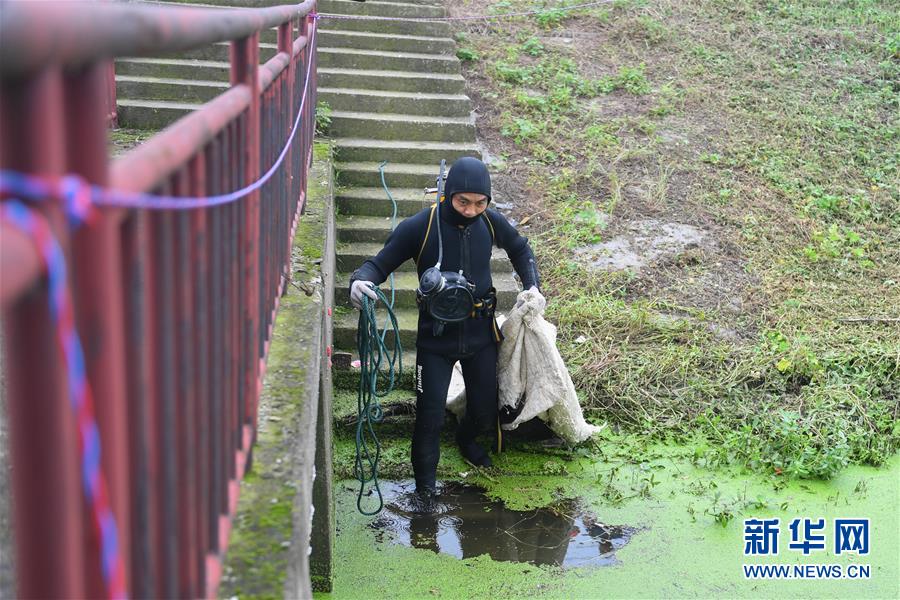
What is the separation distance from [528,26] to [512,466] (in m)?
6.72

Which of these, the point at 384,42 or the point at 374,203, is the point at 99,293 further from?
the point at 384,42

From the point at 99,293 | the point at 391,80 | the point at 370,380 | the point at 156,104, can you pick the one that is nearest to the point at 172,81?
the point at 156,104

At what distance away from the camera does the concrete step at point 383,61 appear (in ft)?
27.3

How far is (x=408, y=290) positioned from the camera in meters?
6.43

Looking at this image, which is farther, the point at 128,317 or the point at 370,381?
the point at 370,381

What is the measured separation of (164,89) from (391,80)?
1.94m

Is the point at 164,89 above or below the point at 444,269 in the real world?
above

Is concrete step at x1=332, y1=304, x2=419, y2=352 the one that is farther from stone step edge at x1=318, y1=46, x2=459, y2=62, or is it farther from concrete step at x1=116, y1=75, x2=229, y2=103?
stone step edge at x1=318, y1=46, x2=459, y2=62

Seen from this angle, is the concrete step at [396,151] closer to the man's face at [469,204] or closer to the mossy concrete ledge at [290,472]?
the man's face at [469,204]

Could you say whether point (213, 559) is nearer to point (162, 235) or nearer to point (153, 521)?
point (153, 521)

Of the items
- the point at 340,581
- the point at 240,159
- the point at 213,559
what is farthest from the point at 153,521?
the point at 340,581

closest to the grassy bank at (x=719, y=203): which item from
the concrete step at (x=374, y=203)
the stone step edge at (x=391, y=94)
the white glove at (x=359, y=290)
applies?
the stone step edge at (x=391, y=94)

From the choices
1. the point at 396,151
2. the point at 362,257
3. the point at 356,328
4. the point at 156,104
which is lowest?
the point at 356,328

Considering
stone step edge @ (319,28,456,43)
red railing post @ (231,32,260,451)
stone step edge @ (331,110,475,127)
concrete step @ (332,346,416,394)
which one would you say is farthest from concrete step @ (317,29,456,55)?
red railing post @ (231,32,260,451)
